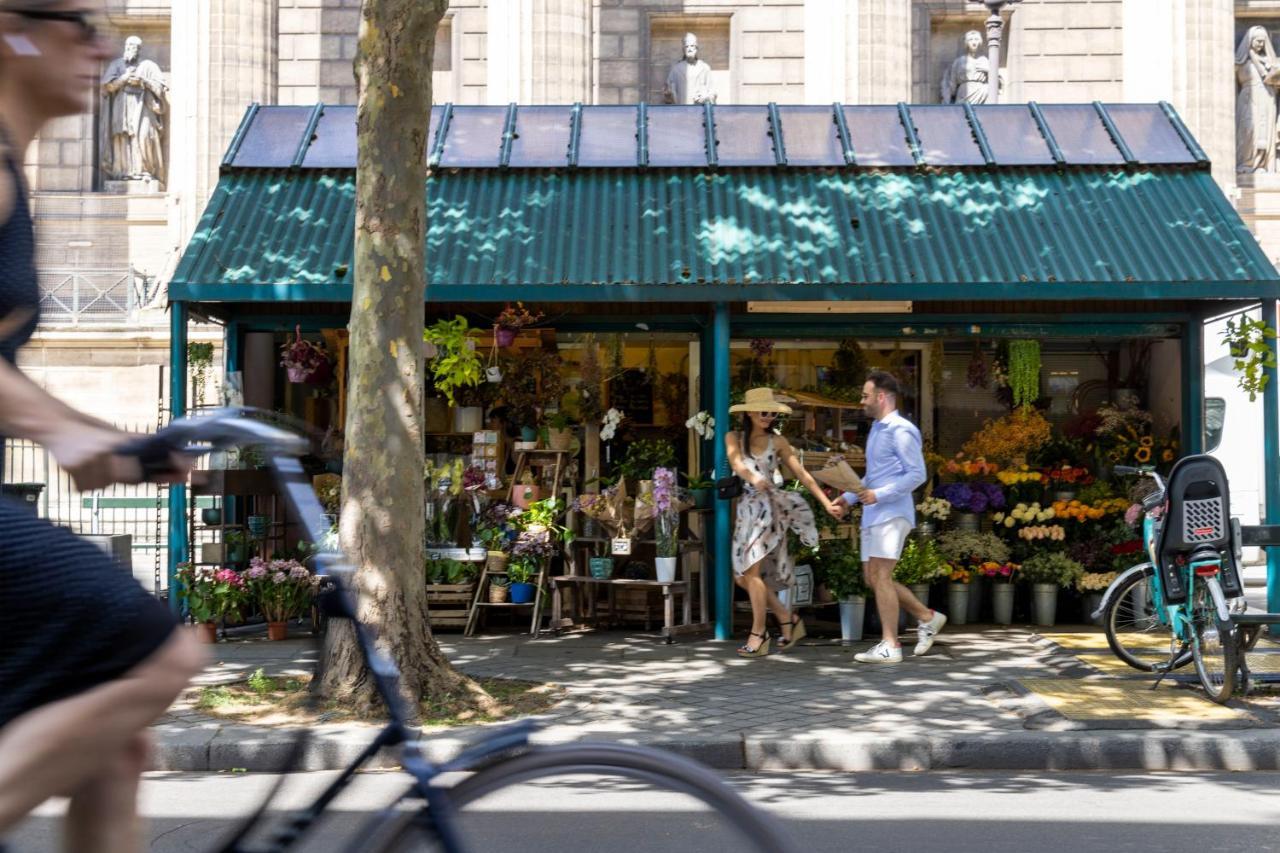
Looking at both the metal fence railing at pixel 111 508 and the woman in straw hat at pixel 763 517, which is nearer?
the woman in straw hat at pixel 763 517

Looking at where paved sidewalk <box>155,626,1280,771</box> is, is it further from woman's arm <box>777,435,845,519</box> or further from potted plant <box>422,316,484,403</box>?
potted plant <box>422,316,484,403</box>

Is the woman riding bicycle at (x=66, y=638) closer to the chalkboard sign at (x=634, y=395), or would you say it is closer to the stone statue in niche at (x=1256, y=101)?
the chalkboard sign at (x=634, y=395)

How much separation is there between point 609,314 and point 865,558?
3.48m

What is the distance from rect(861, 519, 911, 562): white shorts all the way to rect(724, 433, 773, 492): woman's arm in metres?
0.95

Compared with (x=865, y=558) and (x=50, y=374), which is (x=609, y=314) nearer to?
(x=865, y=558)

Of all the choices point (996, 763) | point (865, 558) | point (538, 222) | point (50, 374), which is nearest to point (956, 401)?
point (865, 558)

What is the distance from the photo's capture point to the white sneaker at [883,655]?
10031 millimetres

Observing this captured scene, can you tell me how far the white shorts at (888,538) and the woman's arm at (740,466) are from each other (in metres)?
0.95

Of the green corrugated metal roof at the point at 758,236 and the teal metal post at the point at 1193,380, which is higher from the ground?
the green corrugated metal roof at the point at 758,236

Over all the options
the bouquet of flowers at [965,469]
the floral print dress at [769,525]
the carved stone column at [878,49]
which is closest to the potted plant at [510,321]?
the floral print dress at [769,525]

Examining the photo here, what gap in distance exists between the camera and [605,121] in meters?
13.4

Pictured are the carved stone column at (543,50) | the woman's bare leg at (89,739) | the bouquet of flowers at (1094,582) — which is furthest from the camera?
the carved stone column at (543,50)

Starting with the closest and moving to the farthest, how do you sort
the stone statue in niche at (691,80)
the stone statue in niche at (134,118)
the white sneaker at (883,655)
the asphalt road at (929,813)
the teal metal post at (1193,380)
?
the asphalt road at (929,813)
the white sneaker at (883,655)
the teal metal post at (1193,380)
the stone statue in niche at (691,80)
the stone statue in niche at (134,118)

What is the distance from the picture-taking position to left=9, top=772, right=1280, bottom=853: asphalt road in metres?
5.28
